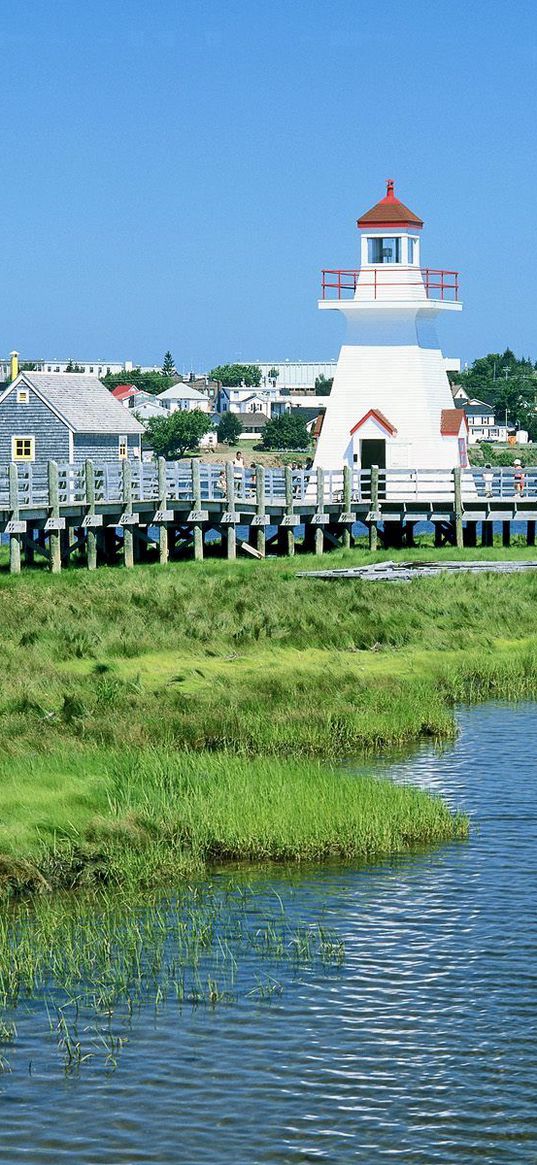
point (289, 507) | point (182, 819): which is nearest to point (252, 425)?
point (289, 507)

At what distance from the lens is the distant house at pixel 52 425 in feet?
173

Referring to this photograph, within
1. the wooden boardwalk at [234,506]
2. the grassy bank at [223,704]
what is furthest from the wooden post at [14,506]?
the grassy bank at [223,704]

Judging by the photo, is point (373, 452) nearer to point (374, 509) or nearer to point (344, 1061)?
point (374, 509)

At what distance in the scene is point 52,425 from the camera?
173ft

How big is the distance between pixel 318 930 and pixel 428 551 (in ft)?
101

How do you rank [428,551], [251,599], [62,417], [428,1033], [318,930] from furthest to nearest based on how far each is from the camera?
[62,417] < [428,551] < [251,599] < [318,930] < [428,1033]

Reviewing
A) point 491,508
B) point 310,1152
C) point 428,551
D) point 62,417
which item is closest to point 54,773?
point 310,1152

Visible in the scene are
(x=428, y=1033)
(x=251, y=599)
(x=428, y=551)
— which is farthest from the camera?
(x=428, y=551)

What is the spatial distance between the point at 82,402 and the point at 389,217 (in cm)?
1508

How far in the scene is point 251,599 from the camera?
28.3 meters

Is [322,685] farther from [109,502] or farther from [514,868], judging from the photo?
[109,502]

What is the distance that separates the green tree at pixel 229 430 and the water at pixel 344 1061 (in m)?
169

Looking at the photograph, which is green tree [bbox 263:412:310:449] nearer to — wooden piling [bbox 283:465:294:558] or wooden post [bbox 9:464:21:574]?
wooden piling [bbox 283:465:294:558]

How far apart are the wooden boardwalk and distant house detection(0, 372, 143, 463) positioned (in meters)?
4.93
